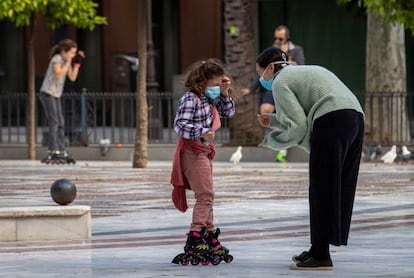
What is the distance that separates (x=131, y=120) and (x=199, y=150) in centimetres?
1412

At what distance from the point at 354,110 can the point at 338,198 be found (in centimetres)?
59

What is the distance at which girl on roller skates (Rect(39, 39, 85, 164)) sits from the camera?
73.5 feet

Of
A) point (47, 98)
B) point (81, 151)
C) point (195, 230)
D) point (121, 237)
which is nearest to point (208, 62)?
point (195, 230)

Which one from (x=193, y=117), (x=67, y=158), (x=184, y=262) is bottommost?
(x=67, y=158)

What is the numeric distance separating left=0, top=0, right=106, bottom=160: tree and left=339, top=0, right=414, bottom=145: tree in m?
4.05

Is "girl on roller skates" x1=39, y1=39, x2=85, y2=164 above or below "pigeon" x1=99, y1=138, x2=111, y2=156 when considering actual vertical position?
above

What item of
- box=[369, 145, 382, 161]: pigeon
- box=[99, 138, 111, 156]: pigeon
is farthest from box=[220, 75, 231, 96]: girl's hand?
box=[99, 138, 111, 156]: pigeon

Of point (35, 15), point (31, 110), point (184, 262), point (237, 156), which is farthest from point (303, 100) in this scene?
point (31, 110)

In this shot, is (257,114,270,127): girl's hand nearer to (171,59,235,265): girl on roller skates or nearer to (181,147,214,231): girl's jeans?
(171,59,235,265): girl on roller skates

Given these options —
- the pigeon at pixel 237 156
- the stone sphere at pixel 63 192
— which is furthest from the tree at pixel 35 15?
the stone sphere at pixel 63 192

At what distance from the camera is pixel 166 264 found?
10555 mm

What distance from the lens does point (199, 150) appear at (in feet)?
35.3

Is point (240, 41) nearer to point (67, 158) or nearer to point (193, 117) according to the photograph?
point (67, 158)

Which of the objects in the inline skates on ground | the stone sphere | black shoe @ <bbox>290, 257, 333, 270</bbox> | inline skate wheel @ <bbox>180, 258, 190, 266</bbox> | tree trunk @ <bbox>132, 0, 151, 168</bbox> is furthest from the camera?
the inline skates on ground
